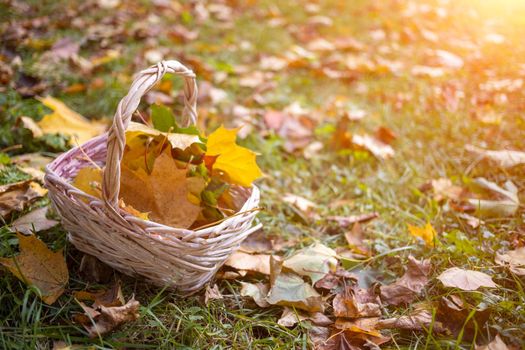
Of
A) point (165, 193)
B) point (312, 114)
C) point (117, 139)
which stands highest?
point (117, 139)

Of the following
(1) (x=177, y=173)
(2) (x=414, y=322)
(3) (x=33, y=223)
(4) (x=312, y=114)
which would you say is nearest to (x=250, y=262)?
(1) (x=177, y=173)

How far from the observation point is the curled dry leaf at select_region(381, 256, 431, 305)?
1.09 metres

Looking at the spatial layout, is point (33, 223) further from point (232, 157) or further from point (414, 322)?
point (414, 322)

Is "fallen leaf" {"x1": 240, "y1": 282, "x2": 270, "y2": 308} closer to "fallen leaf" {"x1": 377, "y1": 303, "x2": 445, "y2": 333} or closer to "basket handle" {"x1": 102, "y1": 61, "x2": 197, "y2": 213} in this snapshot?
"fallen leaf" {"x1": 377, "y1": 303, "x2": 445, "y2": 333}

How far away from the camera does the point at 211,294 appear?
1084 millimetres

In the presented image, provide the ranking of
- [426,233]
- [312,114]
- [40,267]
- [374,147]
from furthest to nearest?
[312,114], [374,147], [426,233], [40,267]

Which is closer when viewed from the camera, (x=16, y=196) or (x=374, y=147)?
(x=16, y=196)

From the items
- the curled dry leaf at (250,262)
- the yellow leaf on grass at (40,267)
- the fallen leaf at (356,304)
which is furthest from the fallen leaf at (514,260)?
the yellow leaf on grass at (40,267)

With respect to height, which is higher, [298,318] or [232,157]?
[232,157]

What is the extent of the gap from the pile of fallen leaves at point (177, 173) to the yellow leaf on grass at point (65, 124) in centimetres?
56

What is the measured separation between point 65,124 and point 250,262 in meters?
0.91

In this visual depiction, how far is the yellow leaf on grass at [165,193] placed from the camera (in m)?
1.04

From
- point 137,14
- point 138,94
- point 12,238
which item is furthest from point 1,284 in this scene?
point 137,14

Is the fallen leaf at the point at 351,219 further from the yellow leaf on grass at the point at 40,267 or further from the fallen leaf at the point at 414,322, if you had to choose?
the yellow leaf on grass at the point at 40,267
